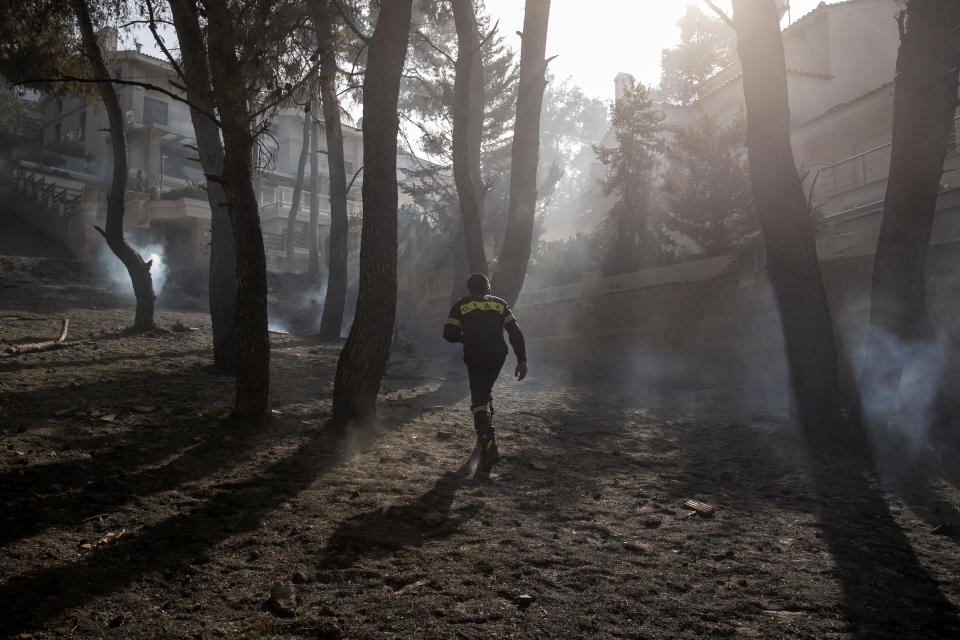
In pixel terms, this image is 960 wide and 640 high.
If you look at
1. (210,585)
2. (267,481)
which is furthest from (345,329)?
(210,585)

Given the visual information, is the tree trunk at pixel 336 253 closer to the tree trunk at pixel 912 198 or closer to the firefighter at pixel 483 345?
the firefighter at pixel 483 345

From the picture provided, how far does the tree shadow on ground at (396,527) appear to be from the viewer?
375cm

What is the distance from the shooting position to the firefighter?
236 inches

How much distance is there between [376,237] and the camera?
6539mm

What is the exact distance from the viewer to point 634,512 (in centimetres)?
486

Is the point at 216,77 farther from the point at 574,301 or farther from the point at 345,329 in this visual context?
the point at 345,329

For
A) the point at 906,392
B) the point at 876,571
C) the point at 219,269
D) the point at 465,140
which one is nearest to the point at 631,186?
the point at 465,140

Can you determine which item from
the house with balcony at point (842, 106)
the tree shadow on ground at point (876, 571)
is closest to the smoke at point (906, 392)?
the tree shadow on ground at point (876, 571)

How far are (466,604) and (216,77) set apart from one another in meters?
5.40

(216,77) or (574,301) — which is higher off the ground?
(216,77)

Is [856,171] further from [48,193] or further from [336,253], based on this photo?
[48,193]

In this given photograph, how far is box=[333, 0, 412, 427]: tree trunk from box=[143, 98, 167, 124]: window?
32258 mm

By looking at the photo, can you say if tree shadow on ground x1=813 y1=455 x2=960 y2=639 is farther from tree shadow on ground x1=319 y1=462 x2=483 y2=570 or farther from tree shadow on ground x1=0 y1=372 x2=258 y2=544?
tree shadow on ground x1=0 y1=372 x2=258 y2=544

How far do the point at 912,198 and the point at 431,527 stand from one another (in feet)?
20.6
